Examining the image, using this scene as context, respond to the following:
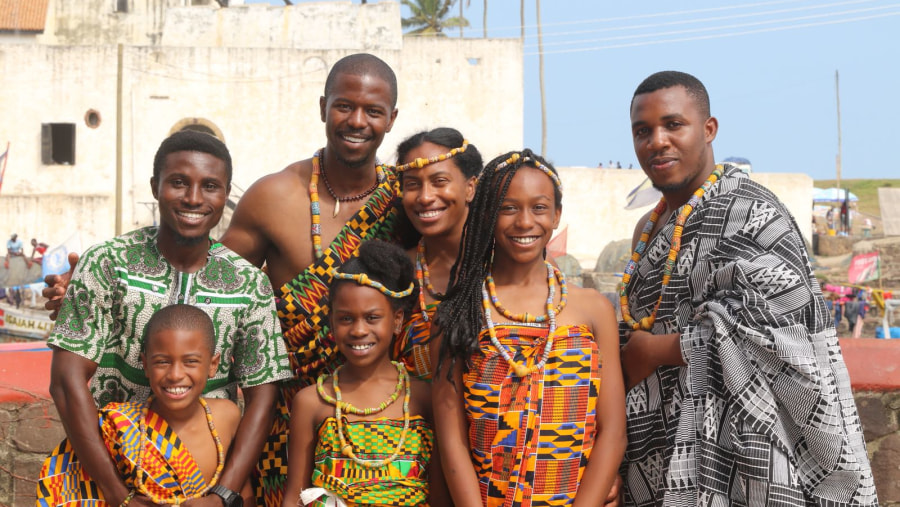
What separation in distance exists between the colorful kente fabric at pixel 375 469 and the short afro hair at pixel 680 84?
1473mm

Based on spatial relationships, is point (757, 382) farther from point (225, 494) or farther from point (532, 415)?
point (225, 494)

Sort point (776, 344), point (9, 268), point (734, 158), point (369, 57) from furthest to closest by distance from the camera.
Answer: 1. point (734, 158)
2. point (9, 268)
3. point (369, 57)
4. point (776, 344)

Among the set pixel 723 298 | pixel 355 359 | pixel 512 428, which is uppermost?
pixel 723 298

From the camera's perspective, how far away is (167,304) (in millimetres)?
2994

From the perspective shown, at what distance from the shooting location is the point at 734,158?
27.4 metres

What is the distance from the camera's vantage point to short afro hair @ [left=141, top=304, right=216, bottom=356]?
2.87m

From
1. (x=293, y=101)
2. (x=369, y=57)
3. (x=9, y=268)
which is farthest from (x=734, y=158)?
(x=369, y=57)

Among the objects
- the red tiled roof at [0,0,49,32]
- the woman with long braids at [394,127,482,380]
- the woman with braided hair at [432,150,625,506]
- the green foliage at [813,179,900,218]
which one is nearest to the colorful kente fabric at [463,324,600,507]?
A: the woman with braided hair at [432,150,625,506]

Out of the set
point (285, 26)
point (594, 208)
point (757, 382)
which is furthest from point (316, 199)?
point (594, 208)

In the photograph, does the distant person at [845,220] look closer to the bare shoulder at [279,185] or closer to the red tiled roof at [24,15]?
the red tiled roof at [24,15]

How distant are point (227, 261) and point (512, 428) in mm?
1202

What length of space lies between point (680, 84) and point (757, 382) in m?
1.09

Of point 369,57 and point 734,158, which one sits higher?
point 734,158

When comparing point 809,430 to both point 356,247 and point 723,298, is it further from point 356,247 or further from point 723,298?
point 356,247
